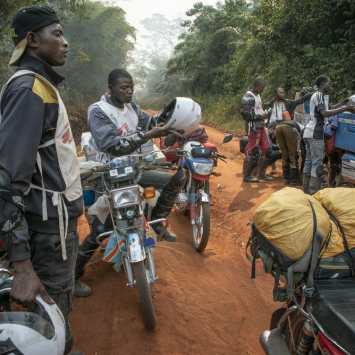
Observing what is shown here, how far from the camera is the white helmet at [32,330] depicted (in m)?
1.29

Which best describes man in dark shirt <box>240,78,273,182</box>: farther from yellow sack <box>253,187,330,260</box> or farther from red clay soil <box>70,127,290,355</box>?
yellow sack <box>253,187,330,260</box>

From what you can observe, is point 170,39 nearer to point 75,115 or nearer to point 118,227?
point 75,115

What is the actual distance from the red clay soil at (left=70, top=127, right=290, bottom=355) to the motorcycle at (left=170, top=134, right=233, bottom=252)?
31cm

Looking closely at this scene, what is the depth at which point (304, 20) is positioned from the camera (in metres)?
10.7

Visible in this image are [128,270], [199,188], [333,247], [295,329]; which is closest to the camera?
[333,247]

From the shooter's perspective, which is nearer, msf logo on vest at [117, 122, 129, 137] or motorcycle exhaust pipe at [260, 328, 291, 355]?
motorcycle exhaust pipe at [260, 328, 291, 355]

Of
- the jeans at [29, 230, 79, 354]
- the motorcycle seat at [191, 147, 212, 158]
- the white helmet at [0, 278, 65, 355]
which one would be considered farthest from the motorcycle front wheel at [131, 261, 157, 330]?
the motorcycle seat at [191, 147, 212, 158]

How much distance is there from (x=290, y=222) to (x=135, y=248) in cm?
125

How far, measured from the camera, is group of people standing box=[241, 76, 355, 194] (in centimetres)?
493

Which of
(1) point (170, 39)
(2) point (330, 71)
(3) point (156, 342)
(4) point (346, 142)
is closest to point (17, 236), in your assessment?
(3) point (156, 342)

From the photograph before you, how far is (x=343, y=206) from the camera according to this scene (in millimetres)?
1807

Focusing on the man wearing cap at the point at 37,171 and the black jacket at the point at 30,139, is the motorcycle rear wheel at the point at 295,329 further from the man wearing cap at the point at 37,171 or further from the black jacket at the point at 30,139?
the black jacket at the point at 30,139

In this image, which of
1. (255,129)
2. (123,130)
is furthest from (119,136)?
(255,129)

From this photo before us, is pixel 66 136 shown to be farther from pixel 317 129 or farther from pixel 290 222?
pixel 317 129
